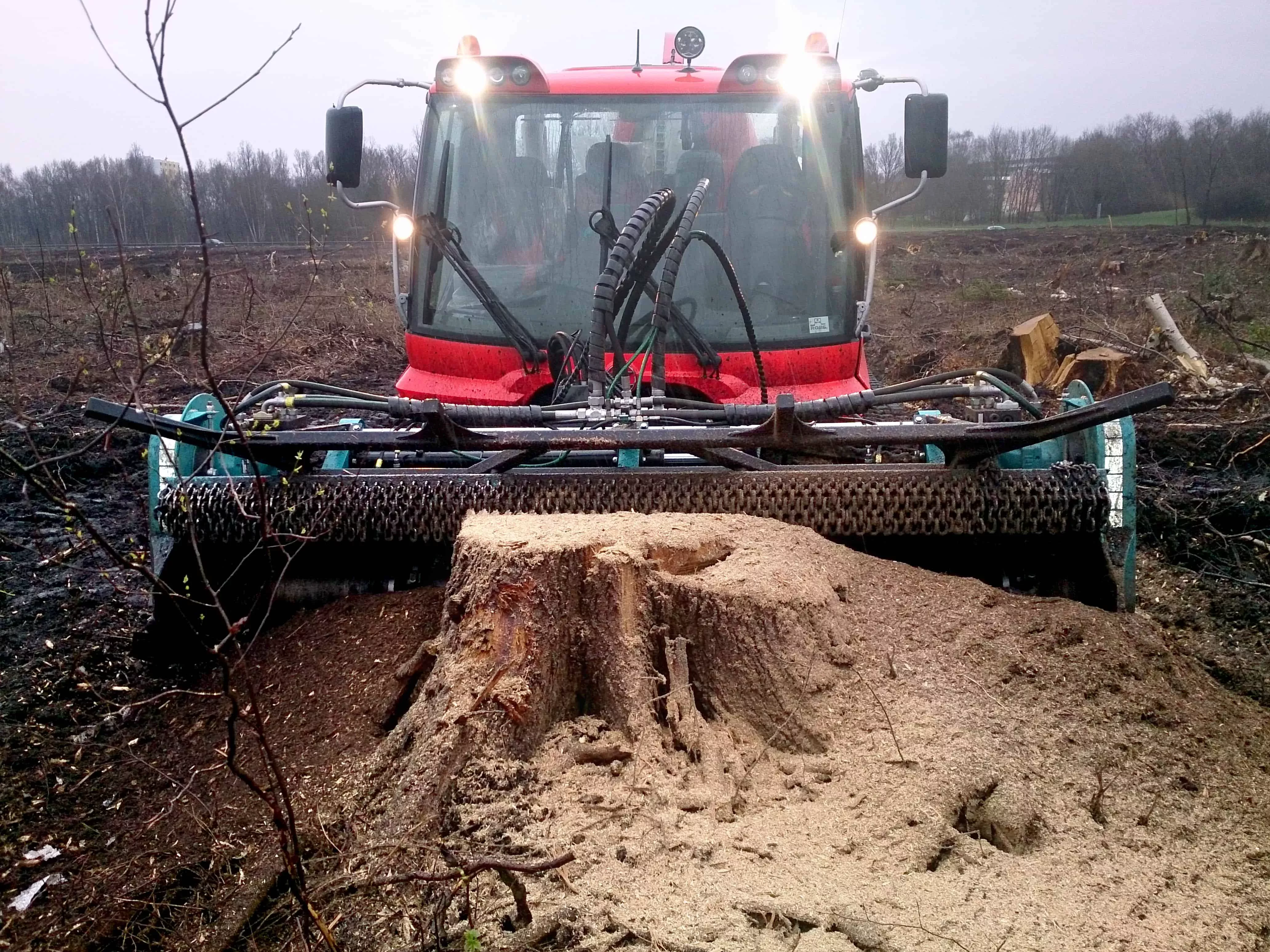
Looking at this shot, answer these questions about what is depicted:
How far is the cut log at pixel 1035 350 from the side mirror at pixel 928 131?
6.74 m

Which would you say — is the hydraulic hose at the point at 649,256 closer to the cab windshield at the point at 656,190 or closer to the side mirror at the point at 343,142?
the cab windshield at the point at 656,190

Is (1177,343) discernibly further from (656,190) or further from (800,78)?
(656,190)

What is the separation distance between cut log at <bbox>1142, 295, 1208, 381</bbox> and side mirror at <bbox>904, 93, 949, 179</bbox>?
609 centimetres

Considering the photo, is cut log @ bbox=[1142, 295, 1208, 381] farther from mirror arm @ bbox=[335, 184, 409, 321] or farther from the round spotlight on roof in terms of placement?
mirror arm @ bbox=[335, 184, 409, 321]

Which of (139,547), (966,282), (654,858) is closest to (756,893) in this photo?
(654,858)

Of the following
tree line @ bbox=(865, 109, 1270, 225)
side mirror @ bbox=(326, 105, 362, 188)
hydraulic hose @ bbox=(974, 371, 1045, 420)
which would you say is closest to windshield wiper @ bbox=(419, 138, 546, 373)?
side mirror @ bbox=(326, 105, 362, 188)

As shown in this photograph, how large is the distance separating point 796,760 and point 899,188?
21202 mm

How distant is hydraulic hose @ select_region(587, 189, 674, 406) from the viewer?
12.4 feet

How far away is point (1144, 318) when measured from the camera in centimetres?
1373

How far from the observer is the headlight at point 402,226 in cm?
491

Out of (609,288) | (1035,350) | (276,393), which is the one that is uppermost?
(609,288)

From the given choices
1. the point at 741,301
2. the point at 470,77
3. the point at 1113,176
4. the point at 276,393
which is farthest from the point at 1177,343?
the point at 1113,176

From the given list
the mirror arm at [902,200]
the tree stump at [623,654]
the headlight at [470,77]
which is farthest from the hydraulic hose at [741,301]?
the tree stump at [623,654]

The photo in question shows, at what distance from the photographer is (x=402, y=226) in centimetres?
494
